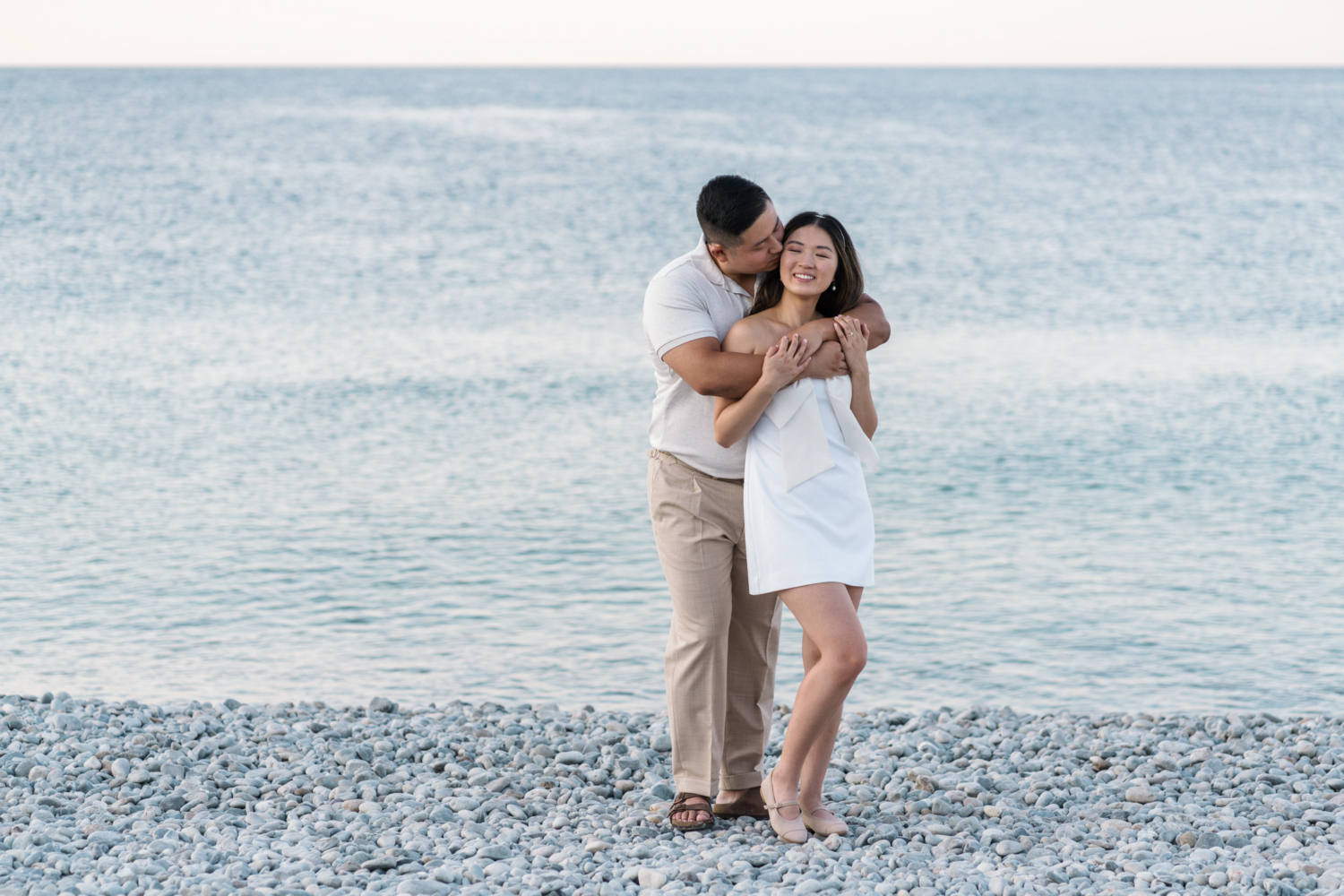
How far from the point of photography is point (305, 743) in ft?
16.3

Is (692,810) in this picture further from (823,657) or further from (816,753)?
(823,657)

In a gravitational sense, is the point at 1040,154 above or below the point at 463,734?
above

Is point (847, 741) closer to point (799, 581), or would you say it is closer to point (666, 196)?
point (799, 581)

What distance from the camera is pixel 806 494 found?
12.2 ft

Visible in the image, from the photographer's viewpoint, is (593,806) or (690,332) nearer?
(690,332)

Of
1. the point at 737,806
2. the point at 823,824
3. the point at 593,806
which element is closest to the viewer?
the point at 823,824

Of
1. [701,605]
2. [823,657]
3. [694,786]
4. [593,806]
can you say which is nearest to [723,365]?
[701,605]

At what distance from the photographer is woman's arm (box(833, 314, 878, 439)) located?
3.70m

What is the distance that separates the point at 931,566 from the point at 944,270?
739 inches

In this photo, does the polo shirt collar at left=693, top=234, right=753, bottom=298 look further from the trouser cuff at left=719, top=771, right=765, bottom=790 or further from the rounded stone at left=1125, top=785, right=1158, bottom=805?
the rounded stone at left=1125, top=785, right=1158, bottom=805


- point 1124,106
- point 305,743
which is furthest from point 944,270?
point 1124,106

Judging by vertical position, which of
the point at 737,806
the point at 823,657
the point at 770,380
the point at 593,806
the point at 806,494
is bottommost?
the point at 593,806

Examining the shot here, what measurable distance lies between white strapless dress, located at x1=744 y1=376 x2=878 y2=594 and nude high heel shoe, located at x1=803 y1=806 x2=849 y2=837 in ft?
2.46

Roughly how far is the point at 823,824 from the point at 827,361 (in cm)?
141
